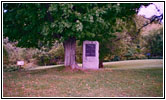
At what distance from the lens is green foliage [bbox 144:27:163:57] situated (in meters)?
35.7

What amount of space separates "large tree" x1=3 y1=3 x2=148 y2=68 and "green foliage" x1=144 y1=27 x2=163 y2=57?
22221mm

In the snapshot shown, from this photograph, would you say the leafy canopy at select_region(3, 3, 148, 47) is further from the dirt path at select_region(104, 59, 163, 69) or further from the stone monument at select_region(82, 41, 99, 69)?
the dirt path at select_region(104, 59, 163, 69)

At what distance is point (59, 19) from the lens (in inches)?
480

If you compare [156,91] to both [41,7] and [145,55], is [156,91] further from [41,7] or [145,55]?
[145,55]

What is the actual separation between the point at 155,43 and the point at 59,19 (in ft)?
88.7

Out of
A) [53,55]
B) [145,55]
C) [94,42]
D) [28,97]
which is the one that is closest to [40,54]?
[53,55]

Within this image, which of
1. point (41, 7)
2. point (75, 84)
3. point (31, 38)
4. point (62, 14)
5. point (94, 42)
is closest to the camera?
point (75, 84)

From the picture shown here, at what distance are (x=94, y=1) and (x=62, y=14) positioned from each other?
2000 mm

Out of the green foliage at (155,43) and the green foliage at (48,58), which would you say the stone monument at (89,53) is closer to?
the green foliage at (48,58)

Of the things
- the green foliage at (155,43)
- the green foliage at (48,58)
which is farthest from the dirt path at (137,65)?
the green foliage at (155,43)

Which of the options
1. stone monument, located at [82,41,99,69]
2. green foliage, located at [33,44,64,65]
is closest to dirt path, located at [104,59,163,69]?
stone monument, located at [82,41,99,69]

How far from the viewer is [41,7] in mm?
12867

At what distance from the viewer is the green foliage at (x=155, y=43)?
35.7 metres

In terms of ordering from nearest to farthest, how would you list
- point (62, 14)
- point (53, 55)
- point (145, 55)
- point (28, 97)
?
1. point (28, 97)
2. point (62, 14)
3. point (53, 55)
4. point (145, 55)
